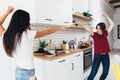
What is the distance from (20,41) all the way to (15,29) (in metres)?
0.13

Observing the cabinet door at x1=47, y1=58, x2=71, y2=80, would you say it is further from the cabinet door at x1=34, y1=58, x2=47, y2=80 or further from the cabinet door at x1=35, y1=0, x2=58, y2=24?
the cabinet door at x1=35, y1=0, x2=58, y2=24

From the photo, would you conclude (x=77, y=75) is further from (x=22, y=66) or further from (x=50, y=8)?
(x=22, y=66)

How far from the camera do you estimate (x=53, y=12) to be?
3.15 meters

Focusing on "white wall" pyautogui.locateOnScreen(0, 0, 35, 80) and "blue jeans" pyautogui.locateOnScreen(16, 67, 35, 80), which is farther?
"white wall" pyautogui.locateOnScreen(0, 0, 35, 80)

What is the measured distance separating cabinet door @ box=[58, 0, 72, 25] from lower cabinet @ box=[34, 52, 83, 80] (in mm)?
708

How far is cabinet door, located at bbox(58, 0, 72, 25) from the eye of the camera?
11.3ft

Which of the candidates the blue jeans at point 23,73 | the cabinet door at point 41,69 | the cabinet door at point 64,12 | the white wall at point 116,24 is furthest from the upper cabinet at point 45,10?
the white wall at point 116,24

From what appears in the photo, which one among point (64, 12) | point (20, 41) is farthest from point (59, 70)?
point (20, 41)

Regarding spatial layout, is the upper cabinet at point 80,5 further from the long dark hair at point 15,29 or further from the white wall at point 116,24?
the white wall at point 116,24

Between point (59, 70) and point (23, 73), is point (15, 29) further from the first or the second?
point (59, 70)

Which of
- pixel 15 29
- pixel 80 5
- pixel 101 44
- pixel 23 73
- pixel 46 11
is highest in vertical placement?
pixel 80 5

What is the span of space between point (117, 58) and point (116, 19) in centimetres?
1046

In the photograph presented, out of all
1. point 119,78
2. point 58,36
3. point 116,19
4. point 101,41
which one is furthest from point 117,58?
point 116,19

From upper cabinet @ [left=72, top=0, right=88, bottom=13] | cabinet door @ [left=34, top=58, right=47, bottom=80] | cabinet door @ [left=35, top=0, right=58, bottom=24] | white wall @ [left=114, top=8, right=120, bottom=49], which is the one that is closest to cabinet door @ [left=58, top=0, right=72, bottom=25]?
cabinet door @ [left=35, top=0, right=58, bottom=24]
